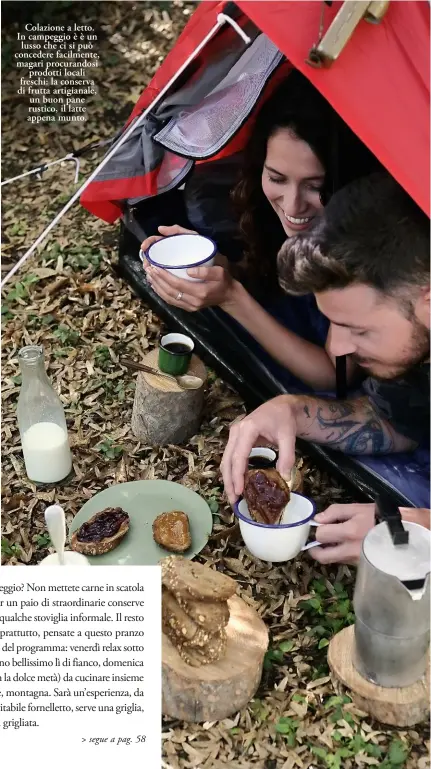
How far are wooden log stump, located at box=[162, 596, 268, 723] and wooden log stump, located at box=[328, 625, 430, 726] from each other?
20 centimetres

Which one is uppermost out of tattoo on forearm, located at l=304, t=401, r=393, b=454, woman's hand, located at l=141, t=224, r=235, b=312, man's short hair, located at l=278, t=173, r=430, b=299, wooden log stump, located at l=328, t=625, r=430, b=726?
man's short hair, located at l=278, t=173, r=430, b=299

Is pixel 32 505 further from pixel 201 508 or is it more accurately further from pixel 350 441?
pixel 350 441

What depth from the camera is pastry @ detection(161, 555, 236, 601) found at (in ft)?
6.18

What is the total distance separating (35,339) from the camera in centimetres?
310

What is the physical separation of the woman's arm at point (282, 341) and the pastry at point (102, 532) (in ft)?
2.19

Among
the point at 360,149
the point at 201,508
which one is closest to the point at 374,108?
the point at 360,149

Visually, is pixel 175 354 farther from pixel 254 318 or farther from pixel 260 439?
pixel 260 439

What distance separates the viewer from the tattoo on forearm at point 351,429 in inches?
95.0

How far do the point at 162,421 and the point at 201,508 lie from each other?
0.34 metres

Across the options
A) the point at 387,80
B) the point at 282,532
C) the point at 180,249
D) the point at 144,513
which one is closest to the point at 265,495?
the point at 282,532

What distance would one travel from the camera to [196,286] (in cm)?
250

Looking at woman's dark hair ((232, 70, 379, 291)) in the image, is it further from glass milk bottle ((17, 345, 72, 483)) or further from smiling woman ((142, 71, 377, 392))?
glass milk bottle ((17, 345, 72, 483))

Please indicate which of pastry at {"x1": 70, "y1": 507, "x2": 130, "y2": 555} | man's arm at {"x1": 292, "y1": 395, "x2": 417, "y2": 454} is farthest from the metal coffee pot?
pastry at {"x1": 70, "y1": 507, "x2": 130, "y2": 555}

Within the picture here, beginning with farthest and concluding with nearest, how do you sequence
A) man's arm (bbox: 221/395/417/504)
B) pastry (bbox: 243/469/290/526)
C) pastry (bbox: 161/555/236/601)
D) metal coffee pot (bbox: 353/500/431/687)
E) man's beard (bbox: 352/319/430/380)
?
man's arm (bbox: 221/395/417/504), pastry (bbox: 243/469/290/526), man's beard (bbox: 352/319/430/380), pastry (bbox: 161/555/236/601), metal coffee pot (bbox: 353/500/431/687)
